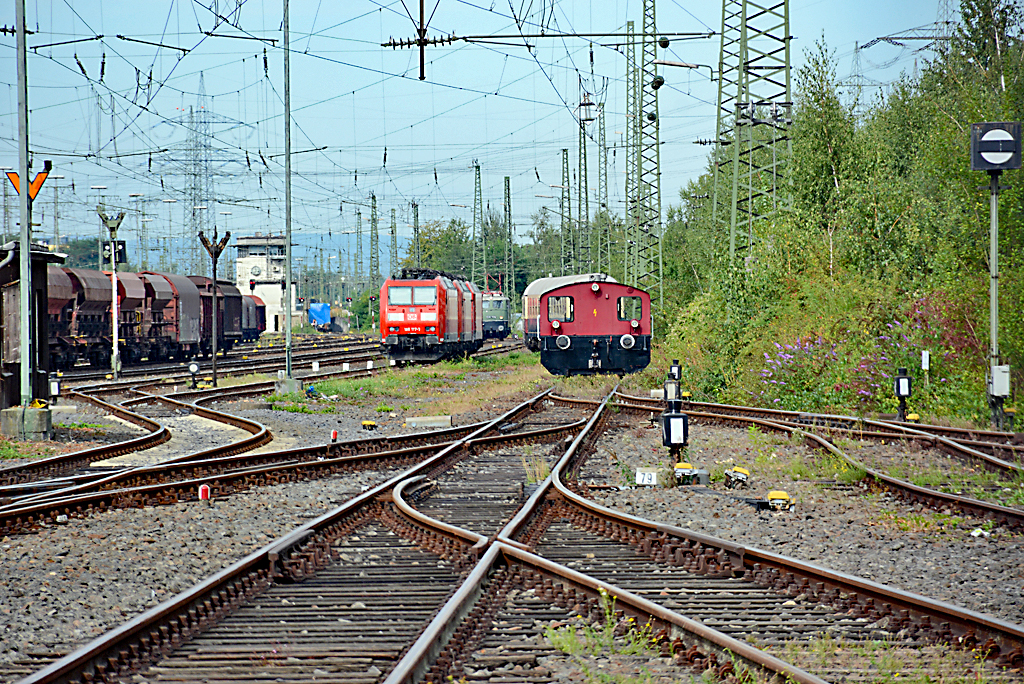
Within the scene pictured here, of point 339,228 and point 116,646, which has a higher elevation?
point 339,228

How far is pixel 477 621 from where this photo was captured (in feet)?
18.4

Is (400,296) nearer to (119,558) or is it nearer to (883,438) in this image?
(883,438)

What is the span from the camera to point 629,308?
2717 centimetres

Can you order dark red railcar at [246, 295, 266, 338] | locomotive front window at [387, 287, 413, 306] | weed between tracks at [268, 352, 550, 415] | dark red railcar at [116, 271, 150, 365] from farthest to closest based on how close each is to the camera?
dark red railcar at [246, 295, 266, 338]
locomotive front window at [387, 287, 413, 306]
dark red railcar at [116, 271, 150, 365]
weed between tracks at [268, 352, 550, 415]

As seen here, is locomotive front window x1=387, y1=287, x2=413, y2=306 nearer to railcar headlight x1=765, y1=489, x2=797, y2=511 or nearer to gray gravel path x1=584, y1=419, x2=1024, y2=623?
gray gravel path x1=584, y1=419, x2=1024, y2=623

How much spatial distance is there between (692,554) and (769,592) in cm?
94

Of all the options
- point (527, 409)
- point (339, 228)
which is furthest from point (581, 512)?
point (339, 228)

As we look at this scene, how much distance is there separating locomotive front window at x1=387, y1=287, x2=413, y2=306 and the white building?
3530cm

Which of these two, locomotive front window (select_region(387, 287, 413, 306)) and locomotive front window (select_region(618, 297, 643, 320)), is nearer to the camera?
locomotive front window (select_region(618, 297, 643, 320))

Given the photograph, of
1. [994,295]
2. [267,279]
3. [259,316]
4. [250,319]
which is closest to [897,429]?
[994,295]

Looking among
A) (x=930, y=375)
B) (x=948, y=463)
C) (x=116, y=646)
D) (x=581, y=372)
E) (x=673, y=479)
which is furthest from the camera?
(x=581, y=372)

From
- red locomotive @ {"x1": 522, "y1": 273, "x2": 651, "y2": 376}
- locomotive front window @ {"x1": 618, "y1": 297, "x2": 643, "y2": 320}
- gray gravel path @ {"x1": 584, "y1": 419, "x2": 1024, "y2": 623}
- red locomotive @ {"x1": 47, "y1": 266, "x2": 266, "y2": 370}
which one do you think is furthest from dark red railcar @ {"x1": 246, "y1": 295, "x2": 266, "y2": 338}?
gray gravel path @ {"x1": 584, "y1": 419, "x2": 1024, "y2": 623}

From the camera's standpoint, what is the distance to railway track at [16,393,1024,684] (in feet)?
16.1

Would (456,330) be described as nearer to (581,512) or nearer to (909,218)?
(909,218)
